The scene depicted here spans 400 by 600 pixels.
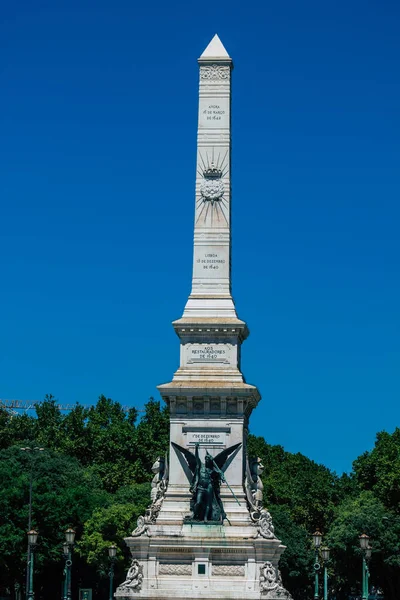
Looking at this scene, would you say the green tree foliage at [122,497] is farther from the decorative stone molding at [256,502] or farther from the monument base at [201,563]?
the monument base at [201,563]

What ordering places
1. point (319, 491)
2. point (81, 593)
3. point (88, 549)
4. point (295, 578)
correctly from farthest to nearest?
point (319, 491) → point (295, 578) → point (88, 549) → point (81, 593)

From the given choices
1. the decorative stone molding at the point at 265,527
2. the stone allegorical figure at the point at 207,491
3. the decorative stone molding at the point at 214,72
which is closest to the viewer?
the decorative stone molding at the point at 265,527

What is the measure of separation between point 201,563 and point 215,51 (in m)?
22.3

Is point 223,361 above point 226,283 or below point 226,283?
below

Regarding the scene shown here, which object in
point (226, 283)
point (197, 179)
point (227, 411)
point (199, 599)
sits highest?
point (197, 179)

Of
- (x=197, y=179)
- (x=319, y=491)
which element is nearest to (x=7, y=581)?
(x=319, y=491)

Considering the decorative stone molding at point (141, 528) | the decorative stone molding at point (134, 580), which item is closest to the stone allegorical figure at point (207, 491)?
the decorative stone molding at point (141, 528)

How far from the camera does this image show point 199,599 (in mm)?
47938

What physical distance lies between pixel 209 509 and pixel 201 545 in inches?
55.5

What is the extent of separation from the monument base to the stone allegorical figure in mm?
421

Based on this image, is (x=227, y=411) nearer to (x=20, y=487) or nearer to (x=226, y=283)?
(x=226, y=283)

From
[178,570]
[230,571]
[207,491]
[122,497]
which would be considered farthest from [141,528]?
[122,497]

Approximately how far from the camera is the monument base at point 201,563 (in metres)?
48.2

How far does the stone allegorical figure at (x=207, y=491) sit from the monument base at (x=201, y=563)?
0.42 m
